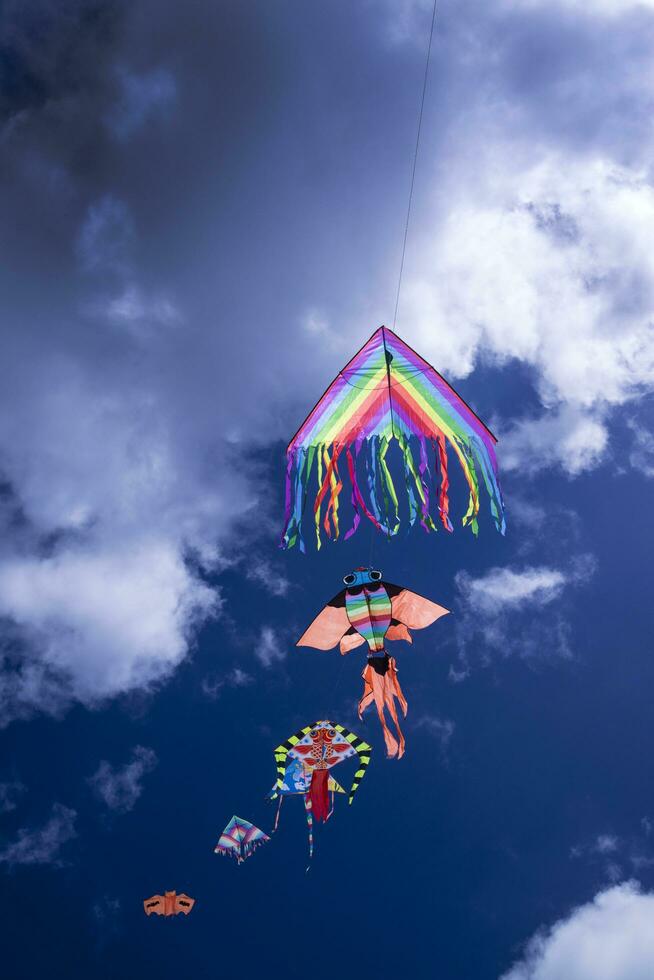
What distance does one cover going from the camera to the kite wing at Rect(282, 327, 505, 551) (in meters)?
9.83

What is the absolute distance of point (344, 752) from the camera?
13414mm

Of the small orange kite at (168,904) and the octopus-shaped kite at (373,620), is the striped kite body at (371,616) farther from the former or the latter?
the small orange kite at (168,904)

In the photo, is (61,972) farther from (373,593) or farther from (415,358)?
(415,358)

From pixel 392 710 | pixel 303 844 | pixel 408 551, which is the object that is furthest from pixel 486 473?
pixel 303 844

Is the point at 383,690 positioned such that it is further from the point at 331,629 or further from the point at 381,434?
the point at 381,434

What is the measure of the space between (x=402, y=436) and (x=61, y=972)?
19.5 meters

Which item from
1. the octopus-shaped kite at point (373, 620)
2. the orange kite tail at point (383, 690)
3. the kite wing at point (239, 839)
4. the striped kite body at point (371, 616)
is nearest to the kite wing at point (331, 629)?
the octopus-shaped kite at point (373, 620)

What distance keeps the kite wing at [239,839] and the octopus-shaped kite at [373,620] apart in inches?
283

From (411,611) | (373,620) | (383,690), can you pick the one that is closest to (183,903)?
(383,690)

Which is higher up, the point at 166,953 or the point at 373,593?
the point at 373,593

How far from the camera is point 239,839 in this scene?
16.5 metres

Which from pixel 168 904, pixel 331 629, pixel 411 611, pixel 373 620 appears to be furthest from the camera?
pixel 168 904

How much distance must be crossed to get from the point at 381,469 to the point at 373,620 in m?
2.72

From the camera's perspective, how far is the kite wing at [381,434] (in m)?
9.83
